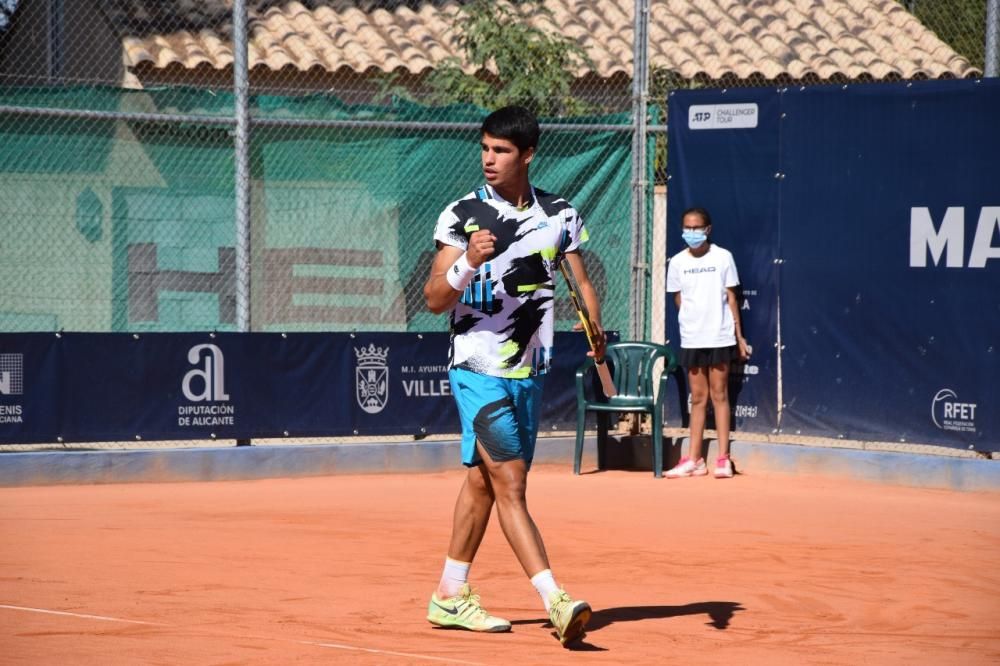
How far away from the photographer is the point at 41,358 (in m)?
10.6

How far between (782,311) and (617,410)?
155 cm

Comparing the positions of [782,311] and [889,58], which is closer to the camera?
[782,311]

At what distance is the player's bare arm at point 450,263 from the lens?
18.5 feet

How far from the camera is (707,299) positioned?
1189cm

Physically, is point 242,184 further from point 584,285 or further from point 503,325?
point 503,325

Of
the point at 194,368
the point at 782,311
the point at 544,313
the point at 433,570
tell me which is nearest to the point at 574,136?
the point at 782,311

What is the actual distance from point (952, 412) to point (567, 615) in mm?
6293

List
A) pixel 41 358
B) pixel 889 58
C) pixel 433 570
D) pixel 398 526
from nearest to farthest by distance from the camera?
pixel 433 570 → pixel 398 526 → pixel 41 358 → pixel 889 58

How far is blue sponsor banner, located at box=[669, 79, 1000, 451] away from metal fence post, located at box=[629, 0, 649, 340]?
0.37m

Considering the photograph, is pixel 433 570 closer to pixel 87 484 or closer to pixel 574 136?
pixel 87 484

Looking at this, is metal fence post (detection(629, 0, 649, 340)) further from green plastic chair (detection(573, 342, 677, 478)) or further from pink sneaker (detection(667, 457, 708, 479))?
pink sneaker (detection(667, 457, 708, 479))

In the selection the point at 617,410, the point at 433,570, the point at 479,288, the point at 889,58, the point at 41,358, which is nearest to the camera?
the point at 479,288

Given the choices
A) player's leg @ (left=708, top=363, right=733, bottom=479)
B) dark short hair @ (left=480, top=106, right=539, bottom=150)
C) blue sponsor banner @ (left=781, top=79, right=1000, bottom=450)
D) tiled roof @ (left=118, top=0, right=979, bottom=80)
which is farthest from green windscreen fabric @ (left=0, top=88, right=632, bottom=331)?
dark short hair @ (left=480, top=106, right=539, bottom=150)

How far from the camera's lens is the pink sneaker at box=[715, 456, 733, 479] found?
11.8 metres
